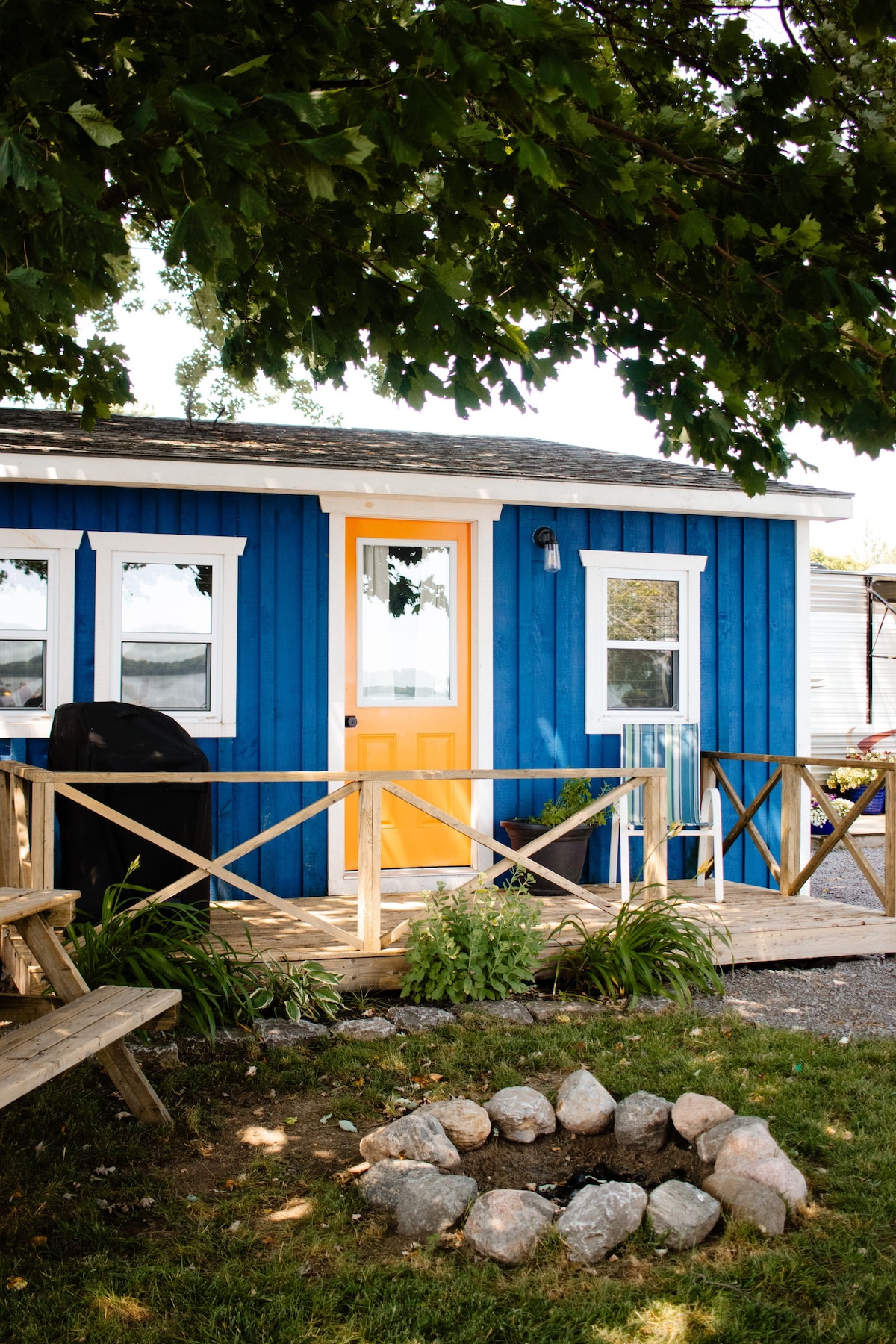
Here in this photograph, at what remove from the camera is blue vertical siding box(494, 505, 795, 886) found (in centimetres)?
673

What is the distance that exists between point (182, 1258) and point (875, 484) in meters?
57.4

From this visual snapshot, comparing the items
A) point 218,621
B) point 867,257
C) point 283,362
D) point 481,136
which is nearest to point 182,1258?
point 481,136

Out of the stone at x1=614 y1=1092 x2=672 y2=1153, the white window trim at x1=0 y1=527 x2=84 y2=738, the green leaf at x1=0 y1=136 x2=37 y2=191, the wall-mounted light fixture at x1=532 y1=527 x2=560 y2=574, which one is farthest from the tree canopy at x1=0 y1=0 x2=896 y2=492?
the stone at x1=614 y1=1092 x2=672 y2=1153

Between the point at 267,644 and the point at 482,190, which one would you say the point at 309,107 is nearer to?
the point at 482,190

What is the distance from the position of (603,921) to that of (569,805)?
1.07 meters

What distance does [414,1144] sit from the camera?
314 cm

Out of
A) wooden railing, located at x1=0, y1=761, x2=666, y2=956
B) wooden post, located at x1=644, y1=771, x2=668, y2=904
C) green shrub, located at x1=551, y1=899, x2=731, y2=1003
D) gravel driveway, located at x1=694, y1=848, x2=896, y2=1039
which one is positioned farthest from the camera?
wooden post, located at x1=644, y1=771, x2=668, y2=904

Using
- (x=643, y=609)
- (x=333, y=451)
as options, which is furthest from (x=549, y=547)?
(x=333, y=451)

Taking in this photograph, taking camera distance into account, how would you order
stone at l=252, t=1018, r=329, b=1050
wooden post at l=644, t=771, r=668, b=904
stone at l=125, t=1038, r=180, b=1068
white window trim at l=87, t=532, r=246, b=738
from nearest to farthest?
stone at l=125, t=1038, r=180, b=1068 < stone at l=252, t=1018, r=329, b=1050 < wooden post at l=644, t=771, r=668, b=904 < white window trim at l=87, t=532, r=246, b=738

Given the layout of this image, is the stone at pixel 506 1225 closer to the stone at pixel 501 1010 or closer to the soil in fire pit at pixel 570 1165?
the soil in fire pit at pixel 570 1165

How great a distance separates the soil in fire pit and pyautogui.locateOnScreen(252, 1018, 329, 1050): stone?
121 centimetres

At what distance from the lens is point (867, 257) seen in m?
3.52

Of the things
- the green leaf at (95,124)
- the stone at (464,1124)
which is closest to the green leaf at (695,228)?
the green leaf at (95,124)

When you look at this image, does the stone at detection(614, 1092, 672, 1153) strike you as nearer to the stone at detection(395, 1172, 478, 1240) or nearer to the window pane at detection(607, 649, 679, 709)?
the stone at detection(395, 1172, 478, 1240)
